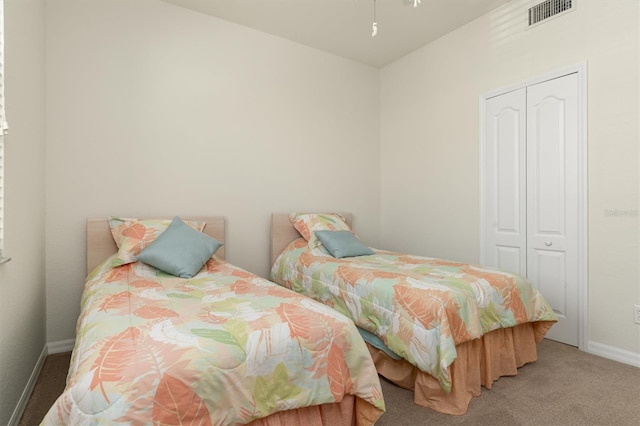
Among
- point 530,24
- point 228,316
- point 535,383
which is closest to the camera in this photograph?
point 228,316

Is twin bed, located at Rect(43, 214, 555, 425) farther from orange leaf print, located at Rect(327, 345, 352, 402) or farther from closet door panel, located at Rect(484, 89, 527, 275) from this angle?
closet door panel, located at Rect(484, 89, 527, 275)

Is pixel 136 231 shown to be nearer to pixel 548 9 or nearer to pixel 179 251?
pixel 179 251

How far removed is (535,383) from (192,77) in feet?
11.4

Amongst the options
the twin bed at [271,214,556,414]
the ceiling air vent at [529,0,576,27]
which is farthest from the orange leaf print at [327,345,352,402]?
the ceiling air vent at [529,0,576,27]

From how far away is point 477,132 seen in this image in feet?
10.9

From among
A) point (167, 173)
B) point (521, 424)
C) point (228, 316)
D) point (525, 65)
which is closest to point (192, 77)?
point (167, 173)

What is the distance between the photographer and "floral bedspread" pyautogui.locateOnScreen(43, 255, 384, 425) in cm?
103

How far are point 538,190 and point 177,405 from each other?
297 cm

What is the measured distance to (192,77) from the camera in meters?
3.13

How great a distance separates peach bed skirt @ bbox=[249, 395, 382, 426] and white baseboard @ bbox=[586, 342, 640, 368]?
6.72 feet

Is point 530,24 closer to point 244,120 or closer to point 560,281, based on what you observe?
point 560,281

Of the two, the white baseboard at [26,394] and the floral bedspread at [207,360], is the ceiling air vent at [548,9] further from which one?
the white baseboard at [26,394]

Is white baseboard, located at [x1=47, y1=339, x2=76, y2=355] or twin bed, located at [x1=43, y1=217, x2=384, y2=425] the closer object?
twin bed, located at [x1=43, y1=217, x2=384, y2=425]

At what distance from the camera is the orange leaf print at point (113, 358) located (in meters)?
Result: 1.03
